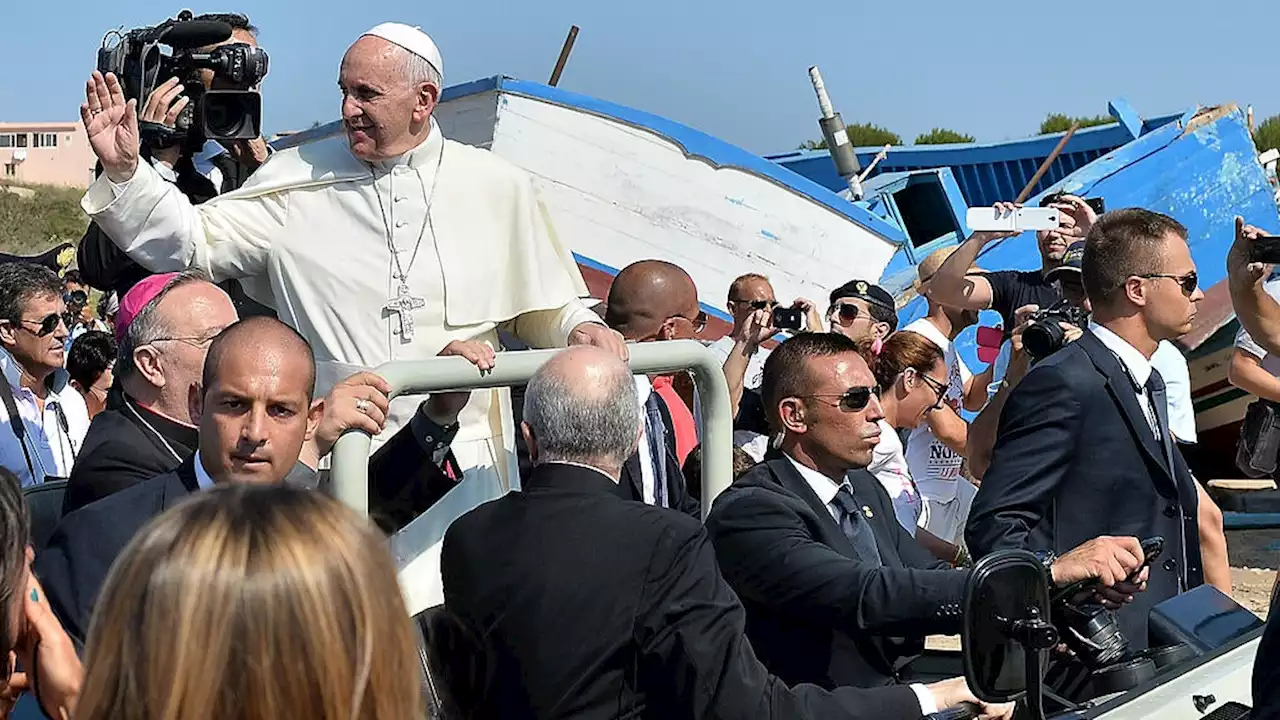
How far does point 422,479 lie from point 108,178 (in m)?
0.97

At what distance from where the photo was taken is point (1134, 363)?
4078mm

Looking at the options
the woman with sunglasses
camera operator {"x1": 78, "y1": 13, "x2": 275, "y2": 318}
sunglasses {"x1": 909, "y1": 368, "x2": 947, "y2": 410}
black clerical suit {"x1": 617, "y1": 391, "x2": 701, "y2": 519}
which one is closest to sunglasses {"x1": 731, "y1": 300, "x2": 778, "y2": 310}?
the woman with sunglasses

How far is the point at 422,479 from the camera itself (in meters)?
3.35

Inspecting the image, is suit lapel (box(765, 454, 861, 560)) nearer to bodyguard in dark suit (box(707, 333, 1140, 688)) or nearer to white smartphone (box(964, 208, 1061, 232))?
bodyguard in dark suit (box(707, 333, 1140, 688))

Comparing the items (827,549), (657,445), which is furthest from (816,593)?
(657,445)

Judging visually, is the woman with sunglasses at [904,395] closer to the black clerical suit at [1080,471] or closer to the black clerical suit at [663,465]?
the black clerical suit at [663,465]

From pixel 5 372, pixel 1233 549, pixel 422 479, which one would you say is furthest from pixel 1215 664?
pixel 1233 549

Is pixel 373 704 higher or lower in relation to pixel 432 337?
lower

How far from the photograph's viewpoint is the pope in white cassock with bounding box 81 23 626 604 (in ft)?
12.8

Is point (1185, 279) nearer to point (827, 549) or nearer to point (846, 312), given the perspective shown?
point (827, 549)

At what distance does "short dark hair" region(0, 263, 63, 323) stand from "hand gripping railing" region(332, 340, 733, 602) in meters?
3.24

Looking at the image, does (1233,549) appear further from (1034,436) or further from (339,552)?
(339,552)

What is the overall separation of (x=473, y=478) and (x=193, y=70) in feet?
4.87

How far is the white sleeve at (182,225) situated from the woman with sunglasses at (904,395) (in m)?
2.43
